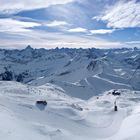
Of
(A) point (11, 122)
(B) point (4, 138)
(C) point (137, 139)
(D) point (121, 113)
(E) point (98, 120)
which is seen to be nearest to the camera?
(B) point (4, 138)

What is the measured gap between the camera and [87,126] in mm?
61344

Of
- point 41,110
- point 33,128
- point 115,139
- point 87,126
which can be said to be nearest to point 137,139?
point 115,139

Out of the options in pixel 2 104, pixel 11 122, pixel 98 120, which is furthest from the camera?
pixel 98 120

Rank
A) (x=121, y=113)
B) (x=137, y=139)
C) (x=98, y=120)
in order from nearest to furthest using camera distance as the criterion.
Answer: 1. (x=137, y=139)
2. (x=98, y=120)
3. (x=121, y=113)

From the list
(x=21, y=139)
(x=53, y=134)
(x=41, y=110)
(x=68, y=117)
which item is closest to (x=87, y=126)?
(x=68, y=117)

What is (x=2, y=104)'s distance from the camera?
60.4 meters

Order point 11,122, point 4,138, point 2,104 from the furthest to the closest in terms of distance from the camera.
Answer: point 2,104, point 11,122, point 4,138

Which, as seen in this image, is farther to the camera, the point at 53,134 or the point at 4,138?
the point at 53,134

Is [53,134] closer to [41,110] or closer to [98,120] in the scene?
[41,110]

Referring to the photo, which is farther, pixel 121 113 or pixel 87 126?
pixel 121 113

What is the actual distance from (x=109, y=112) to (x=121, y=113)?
121 inches

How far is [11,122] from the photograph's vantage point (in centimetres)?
4766

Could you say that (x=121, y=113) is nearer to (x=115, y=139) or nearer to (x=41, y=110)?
(x=41, y=110)

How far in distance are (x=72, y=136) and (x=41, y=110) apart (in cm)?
1457
